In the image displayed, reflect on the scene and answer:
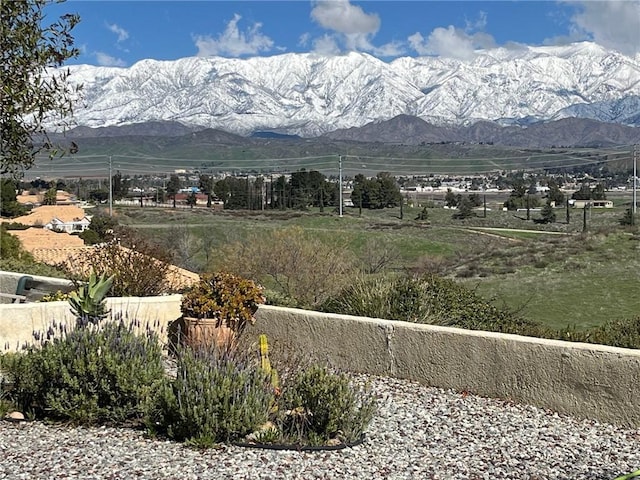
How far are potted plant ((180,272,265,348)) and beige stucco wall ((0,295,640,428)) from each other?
9.8 inches

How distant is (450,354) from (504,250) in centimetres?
4093

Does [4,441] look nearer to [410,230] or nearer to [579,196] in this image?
[410,230]

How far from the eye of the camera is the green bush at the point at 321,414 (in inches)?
264

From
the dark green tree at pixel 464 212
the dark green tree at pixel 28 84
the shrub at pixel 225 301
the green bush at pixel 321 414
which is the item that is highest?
the dark green tree at pixel 28 84

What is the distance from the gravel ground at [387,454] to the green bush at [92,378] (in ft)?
0.56

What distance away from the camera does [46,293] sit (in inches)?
539

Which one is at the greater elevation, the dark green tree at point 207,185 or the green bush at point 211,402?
the dark green tree at point 207,185

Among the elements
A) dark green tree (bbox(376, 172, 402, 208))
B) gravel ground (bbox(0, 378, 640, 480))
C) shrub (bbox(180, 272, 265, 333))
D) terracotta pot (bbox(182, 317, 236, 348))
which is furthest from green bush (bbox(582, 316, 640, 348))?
dark green tree (bbox(376, 172, 402, 208))

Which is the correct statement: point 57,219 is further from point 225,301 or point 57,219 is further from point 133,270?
point 225,301

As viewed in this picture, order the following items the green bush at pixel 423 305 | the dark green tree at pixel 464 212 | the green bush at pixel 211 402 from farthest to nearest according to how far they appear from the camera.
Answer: the dark green tree at pixel 464 212, the green bush at pixel 423 305, the green bush at pixel 211 402

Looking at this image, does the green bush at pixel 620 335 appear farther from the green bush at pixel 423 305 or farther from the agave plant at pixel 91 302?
the agave plant at pixel 91 302

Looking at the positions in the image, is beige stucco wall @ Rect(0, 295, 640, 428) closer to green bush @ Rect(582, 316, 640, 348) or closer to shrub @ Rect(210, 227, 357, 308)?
green bush @ Rect(582, 316, 640, 348)

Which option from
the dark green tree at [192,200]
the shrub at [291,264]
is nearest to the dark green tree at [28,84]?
the shrub at [291,264]

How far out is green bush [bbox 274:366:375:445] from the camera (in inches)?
264
